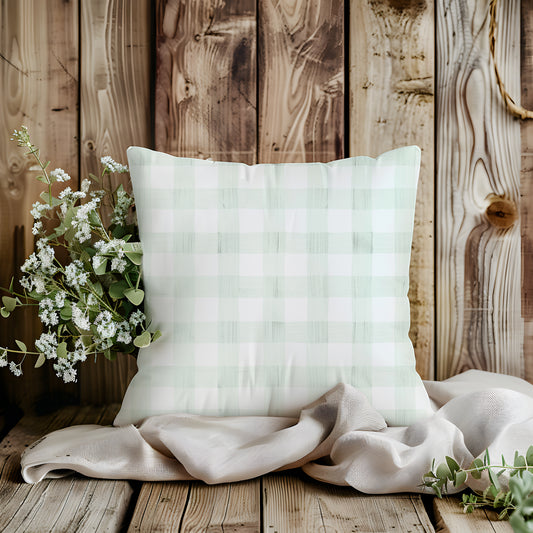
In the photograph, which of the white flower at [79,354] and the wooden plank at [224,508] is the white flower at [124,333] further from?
the wooden plank at [224,508]

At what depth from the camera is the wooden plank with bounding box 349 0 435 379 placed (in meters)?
1.18

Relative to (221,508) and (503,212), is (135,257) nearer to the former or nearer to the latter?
(221,508)

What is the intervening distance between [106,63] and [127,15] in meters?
0.11

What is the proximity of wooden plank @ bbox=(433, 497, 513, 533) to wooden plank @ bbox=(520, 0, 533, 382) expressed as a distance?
0.53 metres

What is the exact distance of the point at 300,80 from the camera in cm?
118

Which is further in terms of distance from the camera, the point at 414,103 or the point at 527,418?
the point at 414,103

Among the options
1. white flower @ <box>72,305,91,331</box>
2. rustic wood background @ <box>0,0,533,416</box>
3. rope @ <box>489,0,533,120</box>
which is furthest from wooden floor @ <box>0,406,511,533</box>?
rope @ <box>489,0,533,120</box>

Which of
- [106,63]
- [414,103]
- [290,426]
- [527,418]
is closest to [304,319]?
[290,426]

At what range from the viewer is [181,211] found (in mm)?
933

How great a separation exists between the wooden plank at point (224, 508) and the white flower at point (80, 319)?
11.9 inches

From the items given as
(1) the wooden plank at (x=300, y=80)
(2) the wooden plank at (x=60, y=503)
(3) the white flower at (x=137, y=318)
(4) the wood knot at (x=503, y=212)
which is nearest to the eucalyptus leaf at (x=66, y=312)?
(3) the white flower at (x=137, y=318)

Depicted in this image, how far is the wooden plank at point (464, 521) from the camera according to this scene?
28.6 inches

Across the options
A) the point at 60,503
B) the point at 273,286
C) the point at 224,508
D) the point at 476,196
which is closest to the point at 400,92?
the point at 476,196

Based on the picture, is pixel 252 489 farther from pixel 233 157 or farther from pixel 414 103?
pixel 414 103
